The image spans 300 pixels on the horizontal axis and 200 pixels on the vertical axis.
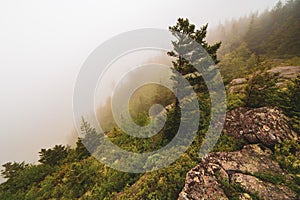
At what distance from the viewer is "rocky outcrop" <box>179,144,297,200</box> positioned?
19.7 feet

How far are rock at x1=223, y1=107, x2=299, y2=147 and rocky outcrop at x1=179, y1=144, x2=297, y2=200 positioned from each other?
0.63 meters

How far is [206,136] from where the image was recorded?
35.4 ft

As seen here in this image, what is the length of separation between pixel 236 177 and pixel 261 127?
359cm

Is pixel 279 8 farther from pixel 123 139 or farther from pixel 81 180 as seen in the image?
pixel 81 180

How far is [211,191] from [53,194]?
527 inches

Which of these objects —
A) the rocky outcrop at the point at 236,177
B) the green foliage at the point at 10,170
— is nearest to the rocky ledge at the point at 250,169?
the rocky outcrop at the point at 236,177

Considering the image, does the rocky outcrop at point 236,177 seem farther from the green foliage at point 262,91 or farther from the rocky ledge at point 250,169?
the green foliage at point 262,91

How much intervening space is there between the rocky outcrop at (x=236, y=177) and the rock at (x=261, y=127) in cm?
63

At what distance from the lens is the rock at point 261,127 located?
26.3 feet

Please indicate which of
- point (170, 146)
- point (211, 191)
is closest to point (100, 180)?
point (170, 146)

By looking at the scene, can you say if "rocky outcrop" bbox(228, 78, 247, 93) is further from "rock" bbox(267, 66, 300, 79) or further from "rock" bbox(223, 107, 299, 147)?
"rock" bbox(223, 107, 299, 147)

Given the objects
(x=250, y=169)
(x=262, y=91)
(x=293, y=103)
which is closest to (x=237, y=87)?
(x=262, y=91)

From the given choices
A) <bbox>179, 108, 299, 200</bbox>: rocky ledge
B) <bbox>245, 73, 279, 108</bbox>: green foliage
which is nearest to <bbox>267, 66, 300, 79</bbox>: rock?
<bbox>245, 73, 279, 108</bbox>: green foliage

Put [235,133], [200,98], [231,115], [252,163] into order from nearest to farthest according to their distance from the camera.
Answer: [252,163], [235,133], [231,115], [200,98]
